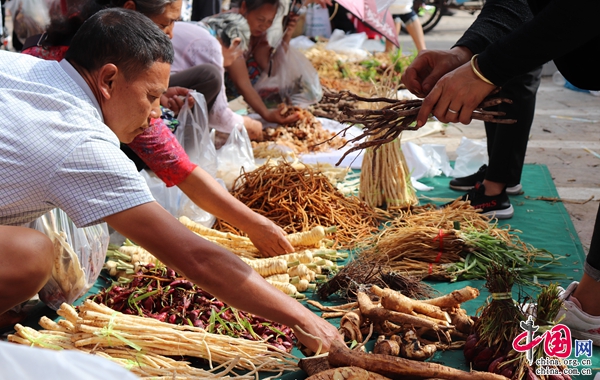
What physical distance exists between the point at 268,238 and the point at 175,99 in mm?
1250

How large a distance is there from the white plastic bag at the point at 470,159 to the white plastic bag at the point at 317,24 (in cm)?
573

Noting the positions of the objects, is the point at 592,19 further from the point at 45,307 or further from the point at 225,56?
the point at 225,56

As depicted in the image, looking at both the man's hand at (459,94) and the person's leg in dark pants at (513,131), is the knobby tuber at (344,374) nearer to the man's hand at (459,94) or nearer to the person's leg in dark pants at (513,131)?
the man's hand at (459,94)

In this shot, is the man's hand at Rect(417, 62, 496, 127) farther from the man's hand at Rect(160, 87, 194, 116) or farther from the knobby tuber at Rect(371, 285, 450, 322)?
the man's hand at Rect(160, 87, 194, 116)

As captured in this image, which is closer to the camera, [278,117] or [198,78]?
[198,78]

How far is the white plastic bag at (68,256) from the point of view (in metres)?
2.57

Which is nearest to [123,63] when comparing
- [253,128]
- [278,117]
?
[253,128]

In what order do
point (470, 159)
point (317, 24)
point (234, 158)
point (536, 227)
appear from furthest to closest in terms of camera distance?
point (317, 24)
point (470, 159)
point (234, 158)
point (536, 227)

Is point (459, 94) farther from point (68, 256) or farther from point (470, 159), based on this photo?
point (470, 159)

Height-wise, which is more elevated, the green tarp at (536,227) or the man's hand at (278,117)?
the green tarp at (536,227)

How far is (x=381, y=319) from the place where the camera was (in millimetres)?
2301

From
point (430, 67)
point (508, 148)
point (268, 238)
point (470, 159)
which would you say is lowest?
point (470, 159)

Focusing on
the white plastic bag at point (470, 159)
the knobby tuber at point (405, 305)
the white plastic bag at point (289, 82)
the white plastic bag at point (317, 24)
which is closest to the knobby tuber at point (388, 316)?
the knobby tuber at point (405, 305)

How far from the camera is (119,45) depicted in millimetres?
1989
